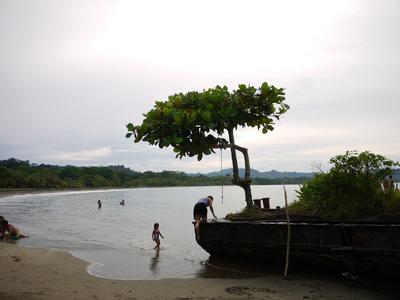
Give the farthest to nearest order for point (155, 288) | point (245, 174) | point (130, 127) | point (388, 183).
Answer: point (388, 183), point (245, 174), point (130, 127), point (155, 288)

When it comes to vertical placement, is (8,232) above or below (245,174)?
below

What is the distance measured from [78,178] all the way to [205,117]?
118 metres

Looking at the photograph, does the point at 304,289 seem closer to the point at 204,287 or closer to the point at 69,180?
the point at 204,287

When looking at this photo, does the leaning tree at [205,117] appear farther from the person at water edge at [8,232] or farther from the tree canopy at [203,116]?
the person at water edge at [8,232]

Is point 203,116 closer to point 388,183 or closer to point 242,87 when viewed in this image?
point 242,87

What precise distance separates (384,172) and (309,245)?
14.4 ft

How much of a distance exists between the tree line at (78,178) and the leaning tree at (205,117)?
44.3m

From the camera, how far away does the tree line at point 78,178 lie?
93.4 m

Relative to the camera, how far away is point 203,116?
11.9 meters

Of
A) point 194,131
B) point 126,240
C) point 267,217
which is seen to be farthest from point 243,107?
point 126,240

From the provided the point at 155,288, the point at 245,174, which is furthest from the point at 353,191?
the point at 155,288

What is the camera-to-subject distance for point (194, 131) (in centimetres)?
1235

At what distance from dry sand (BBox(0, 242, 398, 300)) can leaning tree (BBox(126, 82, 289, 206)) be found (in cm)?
413

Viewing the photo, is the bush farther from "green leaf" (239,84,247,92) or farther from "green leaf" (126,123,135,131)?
"green leaf" (126,123,135,131)
